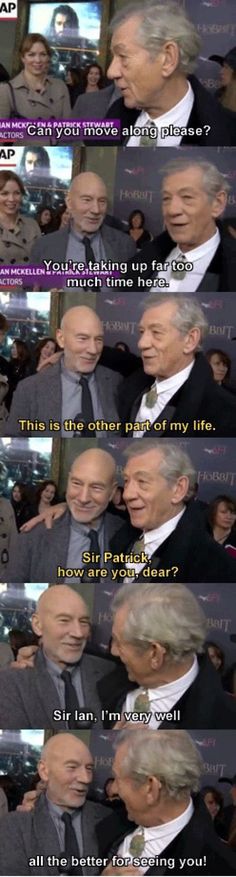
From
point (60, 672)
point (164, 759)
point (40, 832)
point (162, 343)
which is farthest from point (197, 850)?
point (162, 343)

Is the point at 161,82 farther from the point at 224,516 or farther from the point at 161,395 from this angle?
the point at 224,516

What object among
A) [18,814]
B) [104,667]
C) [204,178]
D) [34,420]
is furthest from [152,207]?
[18,814]

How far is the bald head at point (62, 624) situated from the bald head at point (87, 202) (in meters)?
0.65

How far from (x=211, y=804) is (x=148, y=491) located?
Result: 1.92ft

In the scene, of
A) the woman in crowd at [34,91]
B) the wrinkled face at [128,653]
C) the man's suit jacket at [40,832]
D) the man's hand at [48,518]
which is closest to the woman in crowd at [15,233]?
the woman in crowd at [34,91]

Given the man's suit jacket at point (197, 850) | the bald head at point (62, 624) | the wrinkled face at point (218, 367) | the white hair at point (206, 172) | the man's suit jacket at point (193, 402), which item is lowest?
the man's suit jacket at point (197, 850)

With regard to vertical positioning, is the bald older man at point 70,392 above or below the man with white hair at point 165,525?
above

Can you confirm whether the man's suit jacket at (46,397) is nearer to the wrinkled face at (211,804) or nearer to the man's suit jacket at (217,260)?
the man's suit jacket at (217,260)

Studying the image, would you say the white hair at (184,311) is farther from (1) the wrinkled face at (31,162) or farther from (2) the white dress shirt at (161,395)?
(1) the wrinkled face at (31,162)

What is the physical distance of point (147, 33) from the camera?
13.0ft

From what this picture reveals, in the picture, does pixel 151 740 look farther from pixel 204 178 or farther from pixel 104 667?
pixel 204 178

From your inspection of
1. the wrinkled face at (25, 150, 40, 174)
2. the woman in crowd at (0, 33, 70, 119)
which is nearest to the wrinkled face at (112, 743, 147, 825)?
the wrinkled face at (25, 150, 40, 174)

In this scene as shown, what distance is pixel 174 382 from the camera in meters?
3.98

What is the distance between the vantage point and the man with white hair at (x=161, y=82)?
3.96 meters
